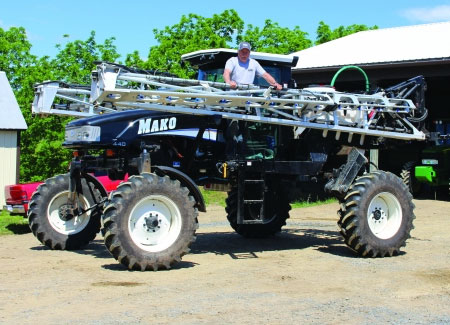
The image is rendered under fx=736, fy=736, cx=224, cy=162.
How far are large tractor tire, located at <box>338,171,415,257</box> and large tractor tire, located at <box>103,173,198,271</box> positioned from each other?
2349 mm

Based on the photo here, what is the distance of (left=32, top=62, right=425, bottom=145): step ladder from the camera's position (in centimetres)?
909

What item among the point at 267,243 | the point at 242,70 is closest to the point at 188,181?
the point at 242,70

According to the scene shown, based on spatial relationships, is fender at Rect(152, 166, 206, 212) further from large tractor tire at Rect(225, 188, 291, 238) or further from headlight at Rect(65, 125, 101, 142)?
large tractor tire at Rect(225, 188, 291, 238)

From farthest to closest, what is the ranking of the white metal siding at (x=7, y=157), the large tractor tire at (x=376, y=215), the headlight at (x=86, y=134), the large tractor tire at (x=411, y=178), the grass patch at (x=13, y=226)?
1. the white metal siding at (x=7, y=157)
2. the large tractor tire at (x=411, y=178)
3. the grass patch at (x=13, y=226)
4. the large tractor tire at (x=376, y=215)
5. the headlight at (x=86, y=134)

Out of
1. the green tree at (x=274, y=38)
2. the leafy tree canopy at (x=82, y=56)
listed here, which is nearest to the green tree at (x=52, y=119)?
the leafy tree canopy at (x=82, y=56)

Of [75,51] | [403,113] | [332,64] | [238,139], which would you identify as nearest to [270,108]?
[238,139]

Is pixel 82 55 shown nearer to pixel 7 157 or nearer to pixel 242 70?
pixel 7 157

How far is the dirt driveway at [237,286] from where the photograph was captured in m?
6.72

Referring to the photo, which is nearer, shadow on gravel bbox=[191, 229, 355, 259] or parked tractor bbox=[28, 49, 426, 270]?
parked tractor bbox=[28, 49, 426, 270]

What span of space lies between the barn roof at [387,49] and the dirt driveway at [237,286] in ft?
33.1

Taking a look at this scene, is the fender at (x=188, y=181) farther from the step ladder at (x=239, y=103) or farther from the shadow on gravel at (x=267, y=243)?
the shadow on gravel at (x=267, y=243)

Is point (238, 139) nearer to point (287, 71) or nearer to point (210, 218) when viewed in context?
point (287, 71)

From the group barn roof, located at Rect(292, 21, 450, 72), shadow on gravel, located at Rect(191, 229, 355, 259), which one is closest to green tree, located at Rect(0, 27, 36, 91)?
barn roof, located at Rect(292, 21, 450, 72)

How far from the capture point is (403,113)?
1131 cm
